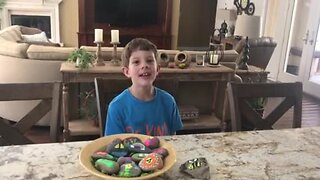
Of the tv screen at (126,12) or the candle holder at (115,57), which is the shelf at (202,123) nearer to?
the candle holder at (115,57)

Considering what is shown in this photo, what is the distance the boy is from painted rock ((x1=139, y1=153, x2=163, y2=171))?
1.42 feet

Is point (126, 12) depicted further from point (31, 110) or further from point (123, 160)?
point (123, 160)

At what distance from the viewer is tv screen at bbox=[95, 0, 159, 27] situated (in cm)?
627

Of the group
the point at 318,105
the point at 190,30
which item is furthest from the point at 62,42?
the point at 318,105

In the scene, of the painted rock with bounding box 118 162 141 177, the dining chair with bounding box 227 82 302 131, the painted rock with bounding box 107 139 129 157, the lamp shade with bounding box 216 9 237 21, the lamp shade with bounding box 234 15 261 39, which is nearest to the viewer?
the painted rock with bounding box 118 162 141 177

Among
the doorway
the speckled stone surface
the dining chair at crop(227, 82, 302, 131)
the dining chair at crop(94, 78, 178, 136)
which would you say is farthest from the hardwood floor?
the speckled stone surface

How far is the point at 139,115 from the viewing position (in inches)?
55.6

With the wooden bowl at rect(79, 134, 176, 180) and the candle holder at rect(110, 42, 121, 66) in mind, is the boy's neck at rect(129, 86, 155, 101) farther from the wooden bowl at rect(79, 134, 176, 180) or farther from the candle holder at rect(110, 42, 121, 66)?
the candle holder at rect(110, 42, 121, 66)

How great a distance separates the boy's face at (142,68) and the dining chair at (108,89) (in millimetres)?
150

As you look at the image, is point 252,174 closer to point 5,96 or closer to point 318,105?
point 5,96

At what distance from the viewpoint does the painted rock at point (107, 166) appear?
0.91m

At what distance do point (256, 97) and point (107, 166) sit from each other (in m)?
0.96

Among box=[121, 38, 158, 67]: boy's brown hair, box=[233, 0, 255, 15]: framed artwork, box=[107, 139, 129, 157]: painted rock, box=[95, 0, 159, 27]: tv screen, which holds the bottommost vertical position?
box=[107, 139, 129, 157]: painted rock

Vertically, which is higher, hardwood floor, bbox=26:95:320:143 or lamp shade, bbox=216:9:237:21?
lamp shade, bbox=216:9:237:21
